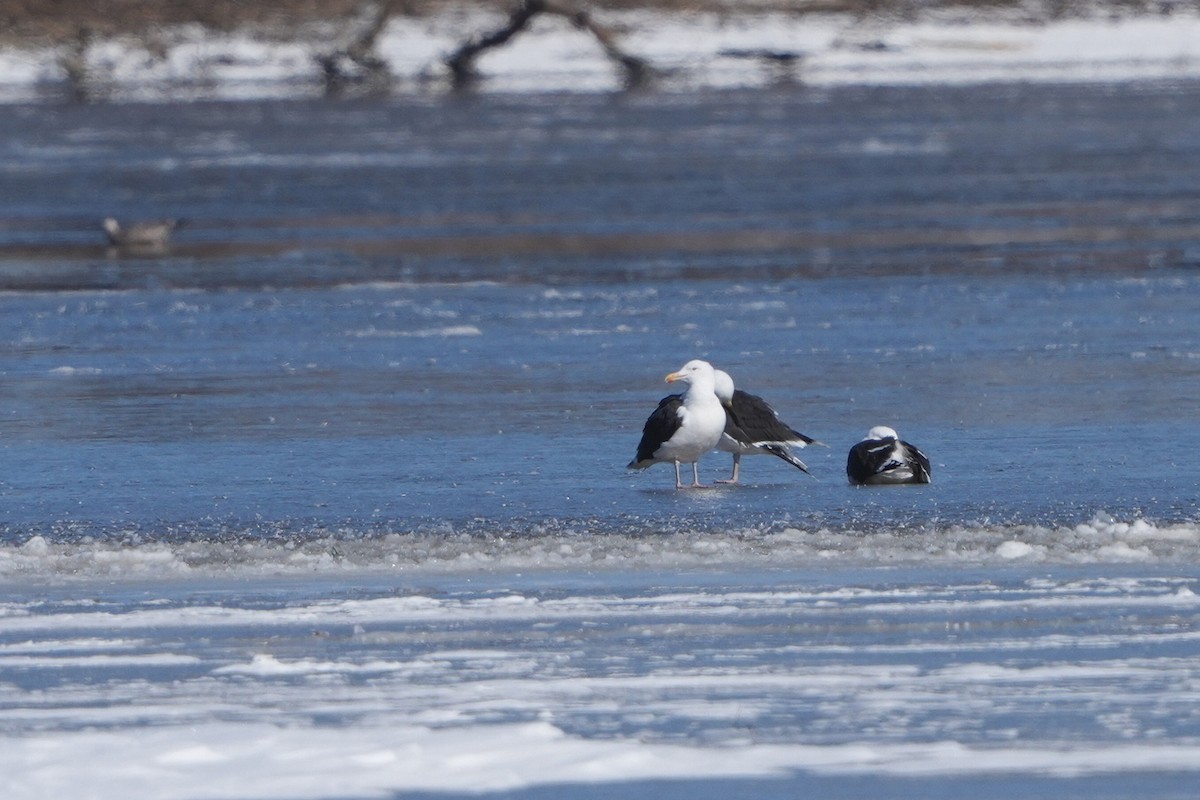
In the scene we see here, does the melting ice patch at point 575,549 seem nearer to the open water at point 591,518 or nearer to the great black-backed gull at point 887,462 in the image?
the open water at point 591,518

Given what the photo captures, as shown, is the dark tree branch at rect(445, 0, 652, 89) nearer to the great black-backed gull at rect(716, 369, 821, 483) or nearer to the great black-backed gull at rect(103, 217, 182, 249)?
the great black-backed gull at rect(103, 217, 182, 249)

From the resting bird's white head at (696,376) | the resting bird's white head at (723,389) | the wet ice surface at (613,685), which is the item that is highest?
the resting bird's white head at (696,376)

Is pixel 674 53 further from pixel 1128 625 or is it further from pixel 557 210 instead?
pixel 1128 625

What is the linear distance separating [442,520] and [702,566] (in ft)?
3.60

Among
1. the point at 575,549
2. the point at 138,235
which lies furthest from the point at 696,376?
the point at 138,235

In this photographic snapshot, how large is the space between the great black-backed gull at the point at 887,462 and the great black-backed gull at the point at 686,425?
0.54m

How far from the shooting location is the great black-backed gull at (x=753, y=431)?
7.68 metres

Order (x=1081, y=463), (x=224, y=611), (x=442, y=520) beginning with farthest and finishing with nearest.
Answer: (x=1081, y=463) < (x=442, y=520) < (x=224, y=611)

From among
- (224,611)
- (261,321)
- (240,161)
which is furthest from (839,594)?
(240,161)

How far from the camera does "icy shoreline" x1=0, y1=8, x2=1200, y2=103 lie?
169 ft

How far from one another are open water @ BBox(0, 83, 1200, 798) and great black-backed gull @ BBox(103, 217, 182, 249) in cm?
32

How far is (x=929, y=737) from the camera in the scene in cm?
431

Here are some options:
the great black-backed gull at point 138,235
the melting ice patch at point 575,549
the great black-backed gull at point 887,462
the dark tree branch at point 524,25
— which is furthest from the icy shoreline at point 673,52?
the melting ice patch at point 575,549

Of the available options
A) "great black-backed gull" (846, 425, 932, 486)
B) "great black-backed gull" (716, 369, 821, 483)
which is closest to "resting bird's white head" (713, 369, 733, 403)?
"great black-backed gull" (716, 369, 821, 483)
